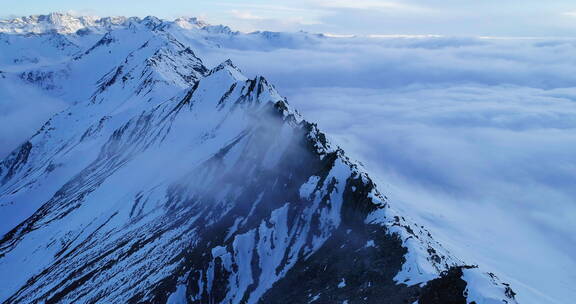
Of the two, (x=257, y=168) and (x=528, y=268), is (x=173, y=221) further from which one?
(x=528, y=268)

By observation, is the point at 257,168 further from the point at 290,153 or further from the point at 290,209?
the point at 290,209

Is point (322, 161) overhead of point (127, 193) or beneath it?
overhead

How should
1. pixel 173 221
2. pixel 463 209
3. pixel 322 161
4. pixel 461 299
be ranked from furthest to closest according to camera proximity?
pixel 463 209, pixel 173 221, pixel 322 161, pixel 461 299

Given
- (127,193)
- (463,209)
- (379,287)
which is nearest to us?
(379,287)

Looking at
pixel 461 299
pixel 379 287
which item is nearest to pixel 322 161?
pixel 379 287

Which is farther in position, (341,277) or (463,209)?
(463,209)

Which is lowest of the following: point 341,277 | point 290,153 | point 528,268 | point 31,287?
point 31,287
